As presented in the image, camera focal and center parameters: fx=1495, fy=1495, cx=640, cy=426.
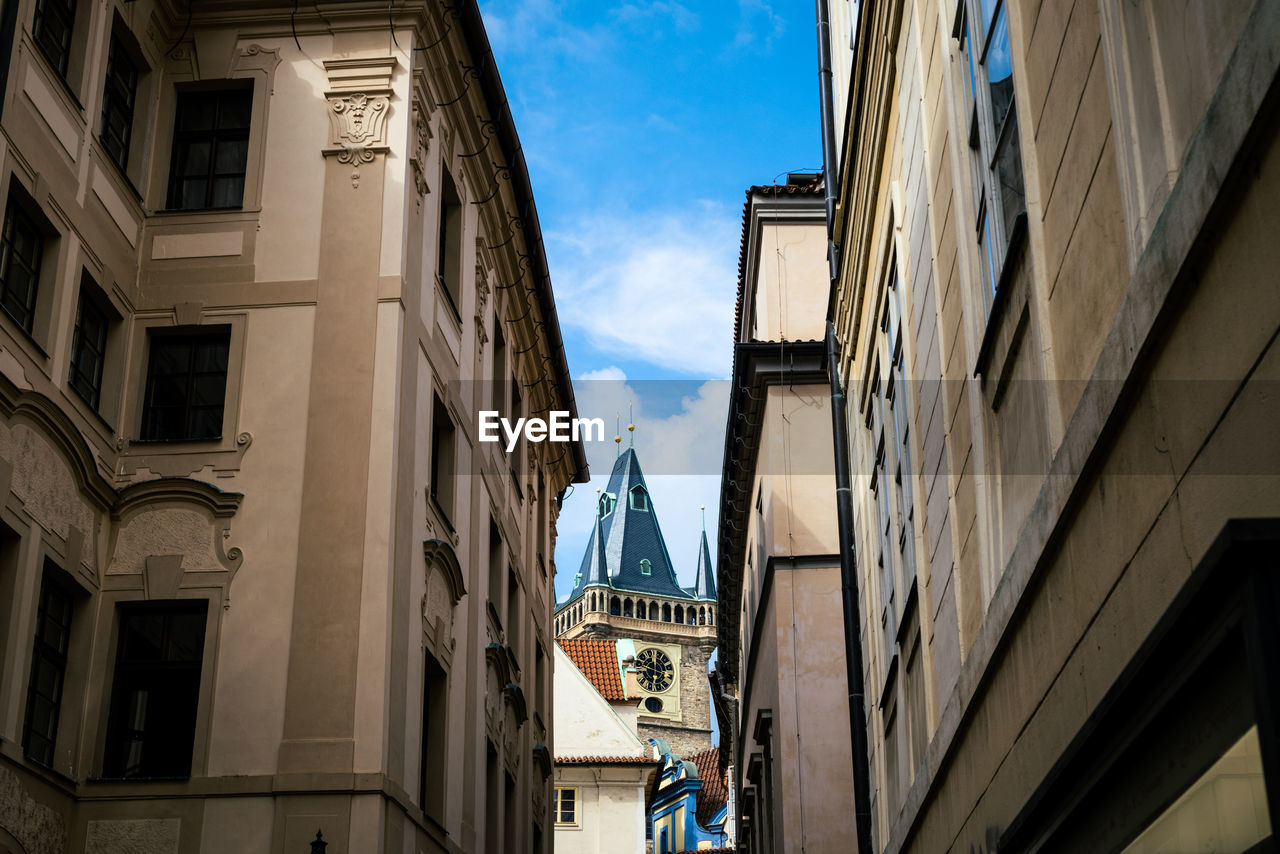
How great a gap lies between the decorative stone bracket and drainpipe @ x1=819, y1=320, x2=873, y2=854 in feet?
21.4

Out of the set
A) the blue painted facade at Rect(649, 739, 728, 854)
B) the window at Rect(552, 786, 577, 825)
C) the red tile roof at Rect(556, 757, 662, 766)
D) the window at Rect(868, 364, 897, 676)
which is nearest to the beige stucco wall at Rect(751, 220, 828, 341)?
the window at Rect(868, 364, 897, 676)

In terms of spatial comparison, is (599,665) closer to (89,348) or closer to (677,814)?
(677,814)

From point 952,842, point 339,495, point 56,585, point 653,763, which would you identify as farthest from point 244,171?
point 653,763

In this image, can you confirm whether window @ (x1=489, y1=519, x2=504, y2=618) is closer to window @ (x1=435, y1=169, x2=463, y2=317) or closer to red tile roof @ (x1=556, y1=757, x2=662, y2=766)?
window @ (x1=435, y1=169, x2=463, y2=317)

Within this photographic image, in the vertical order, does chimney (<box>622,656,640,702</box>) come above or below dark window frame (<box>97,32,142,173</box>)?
above

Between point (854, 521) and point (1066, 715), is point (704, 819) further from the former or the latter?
point (1066, 715)

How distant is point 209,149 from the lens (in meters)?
18.0

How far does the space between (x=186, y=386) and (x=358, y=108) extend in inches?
154

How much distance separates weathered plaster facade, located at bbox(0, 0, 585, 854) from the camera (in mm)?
14523

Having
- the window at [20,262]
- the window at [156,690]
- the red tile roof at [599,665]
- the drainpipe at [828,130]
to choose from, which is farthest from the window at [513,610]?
the red tile roof at [599,665]

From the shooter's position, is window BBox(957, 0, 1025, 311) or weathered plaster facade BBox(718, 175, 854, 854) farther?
weathered plaster facade BBox(718, 175, 854, 854)

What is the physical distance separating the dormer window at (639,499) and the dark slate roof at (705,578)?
1208 centimetres

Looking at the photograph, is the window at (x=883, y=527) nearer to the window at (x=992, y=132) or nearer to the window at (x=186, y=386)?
the window at (x=992, y=132)

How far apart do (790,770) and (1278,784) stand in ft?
69.4
